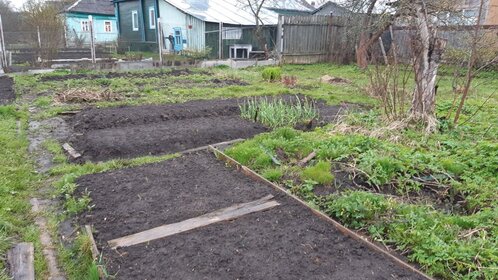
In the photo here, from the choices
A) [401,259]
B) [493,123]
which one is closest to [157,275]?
[401,259]

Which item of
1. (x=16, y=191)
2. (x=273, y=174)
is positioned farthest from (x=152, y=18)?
(x=273, y=174)

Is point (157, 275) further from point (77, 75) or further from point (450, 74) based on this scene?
point (450, 74)

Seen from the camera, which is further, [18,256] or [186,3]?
[186,3]

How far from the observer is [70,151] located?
16.0 feet

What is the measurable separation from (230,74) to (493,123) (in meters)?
8.34

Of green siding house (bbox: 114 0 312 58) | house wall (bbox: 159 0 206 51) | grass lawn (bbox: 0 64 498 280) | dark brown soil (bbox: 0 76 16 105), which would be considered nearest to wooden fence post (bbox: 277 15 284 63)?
green siding house (bbox: 114 0 312 58)

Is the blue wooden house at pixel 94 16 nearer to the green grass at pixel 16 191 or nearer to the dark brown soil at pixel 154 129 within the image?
the dark brown soil at pixel 154 129

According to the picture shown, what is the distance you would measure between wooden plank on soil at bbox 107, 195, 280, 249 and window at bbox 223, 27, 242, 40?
16.2 meters

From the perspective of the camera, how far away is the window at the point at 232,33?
18528 millimetres

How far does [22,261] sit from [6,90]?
7.96 metres

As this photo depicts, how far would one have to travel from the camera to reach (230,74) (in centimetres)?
1255

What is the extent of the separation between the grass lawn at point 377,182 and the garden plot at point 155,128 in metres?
0.40

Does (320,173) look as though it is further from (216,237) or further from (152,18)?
(152,18)

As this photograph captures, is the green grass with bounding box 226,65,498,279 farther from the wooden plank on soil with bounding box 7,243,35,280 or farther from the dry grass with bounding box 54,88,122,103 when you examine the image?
the dry grass with bounding box 54,88,122,103
